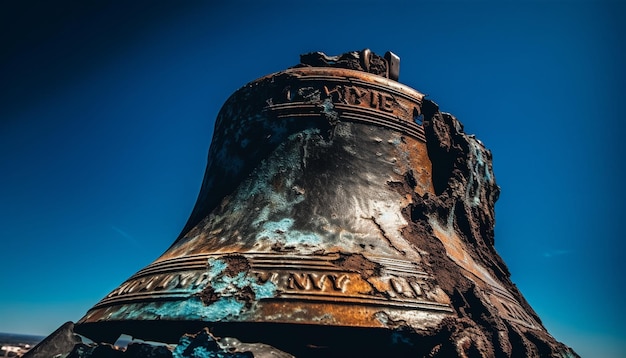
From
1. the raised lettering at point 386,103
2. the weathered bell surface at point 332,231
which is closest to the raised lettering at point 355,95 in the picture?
the weathered bell surface at point 332,231

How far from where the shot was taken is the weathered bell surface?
1921 mm

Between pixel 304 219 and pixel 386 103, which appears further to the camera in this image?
pixel 386 103

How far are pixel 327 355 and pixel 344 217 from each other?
748mm

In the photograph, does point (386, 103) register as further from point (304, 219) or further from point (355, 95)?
point (304, 219)

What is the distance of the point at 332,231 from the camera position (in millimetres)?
2305

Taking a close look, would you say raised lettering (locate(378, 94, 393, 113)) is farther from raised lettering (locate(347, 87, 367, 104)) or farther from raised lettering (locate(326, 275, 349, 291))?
raised lettering (locate(326, 275, 349, 291))

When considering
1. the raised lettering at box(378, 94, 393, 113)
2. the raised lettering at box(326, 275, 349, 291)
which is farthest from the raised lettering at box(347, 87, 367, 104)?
the raised lettering at box(326, 275, 349, 291)

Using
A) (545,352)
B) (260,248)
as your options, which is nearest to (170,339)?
(260,248)

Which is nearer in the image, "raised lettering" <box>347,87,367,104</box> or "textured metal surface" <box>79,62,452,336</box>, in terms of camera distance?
"textured metal surface" <box>79,62,452,336</box>

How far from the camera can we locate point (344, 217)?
7.89ft

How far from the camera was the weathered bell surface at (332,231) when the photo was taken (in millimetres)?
1921

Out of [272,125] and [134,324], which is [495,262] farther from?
[134,324]

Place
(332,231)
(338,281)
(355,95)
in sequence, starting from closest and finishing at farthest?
(338,281), (332,231), (355,95)

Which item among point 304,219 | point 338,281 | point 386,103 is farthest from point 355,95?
point 338,281
